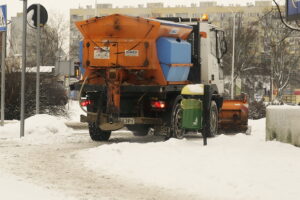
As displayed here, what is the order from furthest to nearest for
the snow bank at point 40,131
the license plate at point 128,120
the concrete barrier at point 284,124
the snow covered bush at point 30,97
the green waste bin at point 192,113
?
the snow covered bush at point 30,97, the snow bank at point 40,131, the license plate at point 128,120, the green waste bin at point 192,113, the concrete barrier at point 284,124

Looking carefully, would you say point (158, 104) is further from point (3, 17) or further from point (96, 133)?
point (3, 17)

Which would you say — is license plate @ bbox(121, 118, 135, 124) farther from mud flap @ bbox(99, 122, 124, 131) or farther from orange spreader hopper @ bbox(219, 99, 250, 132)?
orange spreader hopper @ bbox(219, 99, 250, 132)

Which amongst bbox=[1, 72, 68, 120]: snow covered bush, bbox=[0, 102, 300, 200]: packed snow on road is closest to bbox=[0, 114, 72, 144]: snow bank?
bbox=[0, 102, 300, 200]: packed snow on road

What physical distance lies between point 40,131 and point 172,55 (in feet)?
13.4

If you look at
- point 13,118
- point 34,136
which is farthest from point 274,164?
point 13,118

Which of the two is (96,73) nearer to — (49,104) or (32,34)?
(49,104)

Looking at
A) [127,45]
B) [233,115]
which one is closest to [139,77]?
[127,45]

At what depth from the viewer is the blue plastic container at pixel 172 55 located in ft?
47.8

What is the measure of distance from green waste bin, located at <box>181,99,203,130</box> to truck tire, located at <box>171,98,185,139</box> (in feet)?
1.99

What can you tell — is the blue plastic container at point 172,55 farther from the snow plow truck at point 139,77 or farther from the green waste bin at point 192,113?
the green waste bin at point 192,113

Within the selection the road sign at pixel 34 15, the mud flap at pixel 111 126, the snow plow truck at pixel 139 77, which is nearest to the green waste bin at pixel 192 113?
the snow plow truck at pixel 139 77

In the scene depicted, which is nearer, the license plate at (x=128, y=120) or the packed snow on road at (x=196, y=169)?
the packed snow on road at (x=196, y=169)

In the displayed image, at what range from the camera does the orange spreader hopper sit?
19.3 m

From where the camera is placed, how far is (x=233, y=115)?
19.3 m
